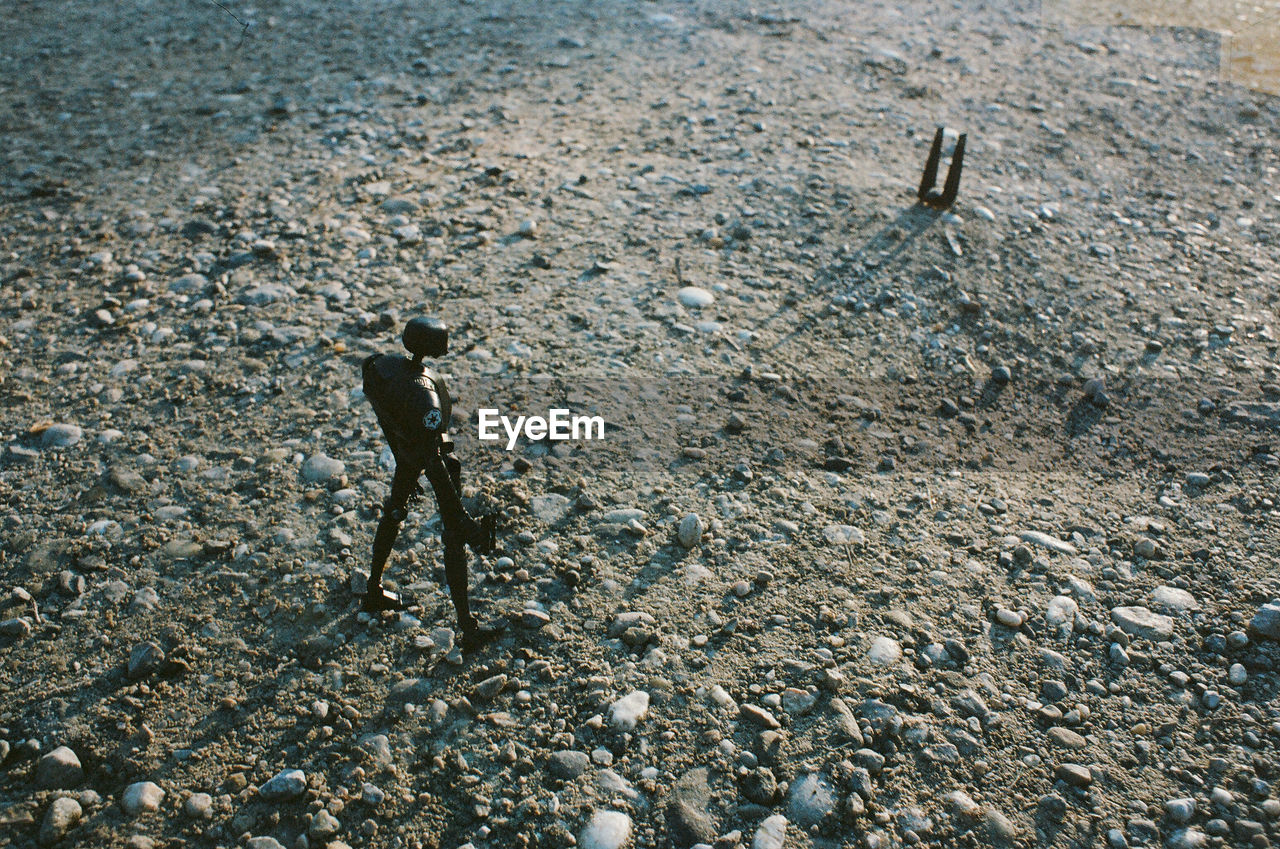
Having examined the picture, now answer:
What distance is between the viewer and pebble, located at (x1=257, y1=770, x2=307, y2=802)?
3.33 metres

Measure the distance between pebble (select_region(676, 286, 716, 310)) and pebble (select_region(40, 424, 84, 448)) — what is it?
3792 mm

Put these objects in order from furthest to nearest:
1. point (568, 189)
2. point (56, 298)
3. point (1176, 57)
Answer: point (1176, 57)
point (568, 189)
point (56, 298)

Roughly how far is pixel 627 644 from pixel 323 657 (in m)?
1.33

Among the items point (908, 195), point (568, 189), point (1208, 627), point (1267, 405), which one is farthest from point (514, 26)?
point (1208, 627)

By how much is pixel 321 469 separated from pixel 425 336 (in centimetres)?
189

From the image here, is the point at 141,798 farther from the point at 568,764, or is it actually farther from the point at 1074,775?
the point at 1074,775

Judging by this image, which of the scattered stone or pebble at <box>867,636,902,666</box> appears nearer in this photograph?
the scattered stone

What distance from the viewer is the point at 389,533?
3783 millimetres

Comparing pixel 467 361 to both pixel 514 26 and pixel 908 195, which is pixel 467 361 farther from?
pixel 514 26

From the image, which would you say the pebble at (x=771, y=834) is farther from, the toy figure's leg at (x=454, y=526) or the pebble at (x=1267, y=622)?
the pebble at (x=1267, y=622)

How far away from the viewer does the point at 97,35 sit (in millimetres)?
10398

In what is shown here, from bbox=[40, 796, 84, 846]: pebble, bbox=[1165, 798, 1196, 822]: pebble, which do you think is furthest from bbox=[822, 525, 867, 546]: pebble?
bbox=[40, 796, 84, 846]: pebble

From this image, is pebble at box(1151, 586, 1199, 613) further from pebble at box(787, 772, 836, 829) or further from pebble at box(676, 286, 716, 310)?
pebble at box(676, 286, 716, 310)

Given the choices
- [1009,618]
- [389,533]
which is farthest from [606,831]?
[1009,618]
